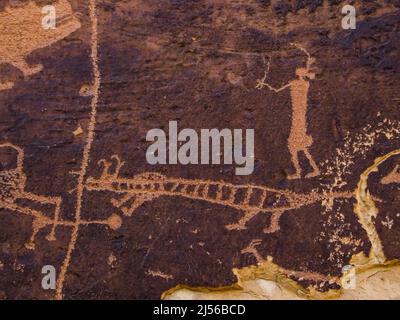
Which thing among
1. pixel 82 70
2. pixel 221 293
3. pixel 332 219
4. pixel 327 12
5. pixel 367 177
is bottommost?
pixel 221 293

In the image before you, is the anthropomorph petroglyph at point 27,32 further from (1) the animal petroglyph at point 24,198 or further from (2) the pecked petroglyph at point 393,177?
(2) the pecked petroglyph at point 393,177

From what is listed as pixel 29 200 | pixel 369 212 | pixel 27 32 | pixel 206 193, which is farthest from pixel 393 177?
pixel 27 32

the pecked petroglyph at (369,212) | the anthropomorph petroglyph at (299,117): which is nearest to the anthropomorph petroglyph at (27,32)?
the anthropomorph petroglyph at (299,117)

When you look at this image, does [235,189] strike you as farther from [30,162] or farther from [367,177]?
[30,162]

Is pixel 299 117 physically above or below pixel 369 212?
above

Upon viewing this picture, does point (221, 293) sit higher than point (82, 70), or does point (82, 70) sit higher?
point (82, 70)

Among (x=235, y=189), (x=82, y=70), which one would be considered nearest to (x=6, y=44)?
(x=82, y=70)

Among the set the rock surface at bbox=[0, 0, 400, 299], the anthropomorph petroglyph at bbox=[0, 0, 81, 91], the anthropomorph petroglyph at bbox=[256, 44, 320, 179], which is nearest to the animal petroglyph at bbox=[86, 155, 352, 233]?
the rock surface at bbox=[0, 0, 400, 299]

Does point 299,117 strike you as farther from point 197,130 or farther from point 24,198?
point 24,198
